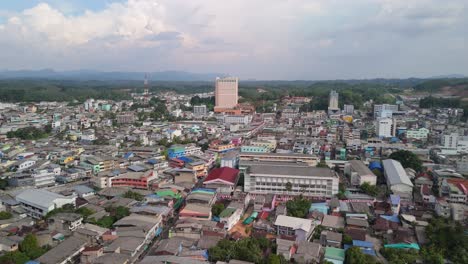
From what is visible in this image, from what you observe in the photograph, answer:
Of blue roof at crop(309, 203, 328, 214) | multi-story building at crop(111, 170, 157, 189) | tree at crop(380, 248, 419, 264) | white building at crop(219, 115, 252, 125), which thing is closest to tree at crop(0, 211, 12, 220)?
multi-story building at crop(111, 170, 157, 189)

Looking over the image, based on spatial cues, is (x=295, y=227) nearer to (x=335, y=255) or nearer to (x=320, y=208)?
(x=335, y=255)

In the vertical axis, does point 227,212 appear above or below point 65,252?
above

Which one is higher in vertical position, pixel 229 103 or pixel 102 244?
pixel 229 103

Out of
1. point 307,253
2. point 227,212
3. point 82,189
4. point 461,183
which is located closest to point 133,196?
point 82,189

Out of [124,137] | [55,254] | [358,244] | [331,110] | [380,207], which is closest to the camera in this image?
[55,254]

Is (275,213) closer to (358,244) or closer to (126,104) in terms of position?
(358,244)

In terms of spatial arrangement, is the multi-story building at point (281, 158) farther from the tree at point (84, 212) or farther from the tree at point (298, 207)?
the tree at point (84, 212)

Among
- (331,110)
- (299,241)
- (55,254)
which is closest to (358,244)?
(299,241)
